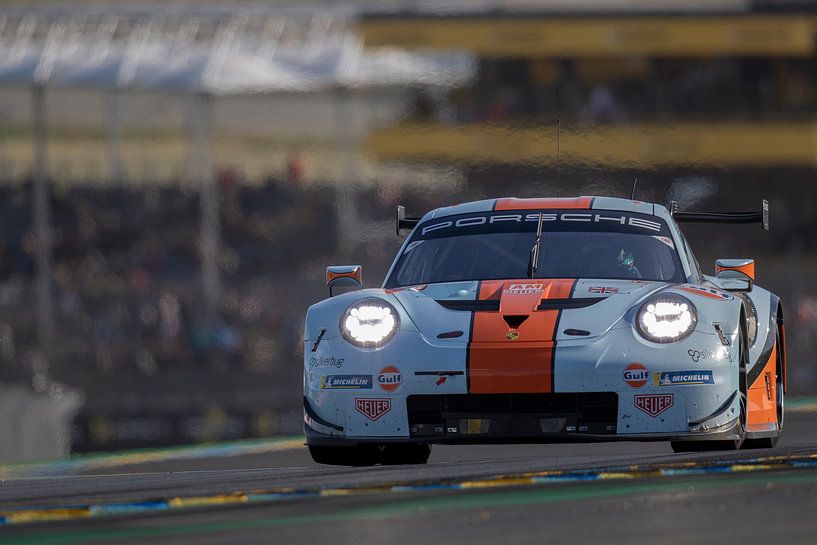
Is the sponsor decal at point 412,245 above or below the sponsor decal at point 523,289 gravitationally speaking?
above

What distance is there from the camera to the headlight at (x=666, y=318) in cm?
613

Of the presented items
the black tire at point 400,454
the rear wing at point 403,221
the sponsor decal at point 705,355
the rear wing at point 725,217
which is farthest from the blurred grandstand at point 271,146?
the sponsor decal at point 705,355

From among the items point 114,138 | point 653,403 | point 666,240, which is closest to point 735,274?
point 666,240

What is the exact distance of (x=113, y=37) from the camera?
1131 inches

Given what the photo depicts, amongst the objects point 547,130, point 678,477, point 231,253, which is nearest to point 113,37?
point 231,253

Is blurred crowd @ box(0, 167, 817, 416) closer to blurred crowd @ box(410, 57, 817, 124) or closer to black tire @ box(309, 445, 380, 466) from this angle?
blurred crowd @ box(410, 57, 817, 124)

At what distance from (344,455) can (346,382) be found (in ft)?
1.61

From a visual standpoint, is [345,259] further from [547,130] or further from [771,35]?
[547,130]

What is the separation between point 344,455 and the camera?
6.68 metres

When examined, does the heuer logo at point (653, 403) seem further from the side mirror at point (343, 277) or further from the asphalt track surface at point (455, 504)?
the side mirror at point (343, 277)

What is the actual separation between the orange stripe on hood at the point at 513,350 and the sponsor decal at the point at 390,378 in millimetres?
300

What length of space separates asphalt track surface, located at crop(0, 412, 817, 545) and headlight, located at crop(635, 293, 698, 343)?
17.8 inches

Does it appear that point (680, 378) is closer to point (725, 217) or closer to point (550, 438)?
point (550, 438)

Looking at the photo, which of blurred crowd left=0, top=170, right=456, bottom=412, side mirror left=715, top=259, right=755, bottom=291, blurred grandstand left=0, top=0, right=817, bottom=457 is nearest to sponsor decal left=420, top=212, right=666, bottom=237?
side mirror left=715, top=259, right=755, bottom=291
